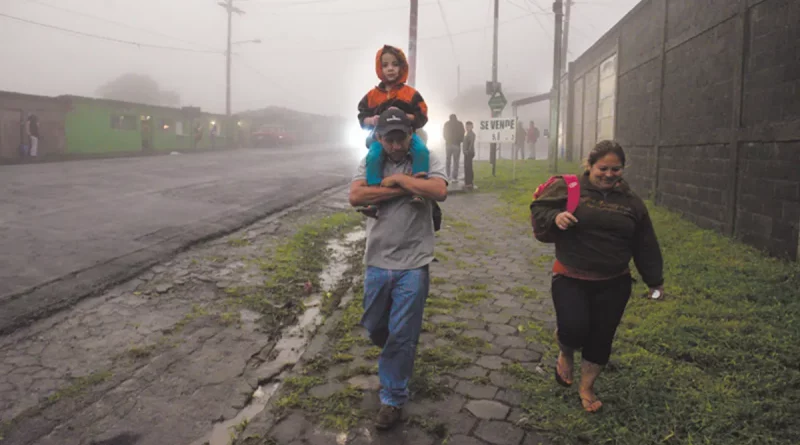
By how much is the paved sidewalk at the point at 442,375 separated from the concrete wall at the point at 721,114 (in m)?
2.71

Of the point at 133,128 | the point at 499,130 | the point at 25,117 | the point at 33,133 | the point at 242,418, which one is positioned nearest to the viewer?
the point at 242,418

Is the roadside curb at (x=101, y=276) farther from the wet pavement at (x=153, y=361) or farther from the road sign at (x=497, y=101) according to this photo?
the road sign at (x=497, y=101)

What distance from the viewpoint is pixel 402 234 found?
3.34 m

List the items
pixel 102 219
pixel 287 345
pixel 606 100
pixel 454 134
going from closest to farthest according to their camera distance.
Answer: pixel 287 345 < pixel 102 219 < pixel 454 134 < pixel 606 100

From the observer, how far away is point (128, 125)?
32031 millimetres

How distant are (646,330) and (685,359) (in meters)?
0.47

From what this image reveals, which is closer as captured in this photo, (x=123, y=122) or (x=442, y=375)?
(x=442, y=375)

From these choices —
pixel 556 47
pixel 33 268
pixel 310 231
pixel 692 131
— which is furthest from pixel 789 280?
pixel 556 47

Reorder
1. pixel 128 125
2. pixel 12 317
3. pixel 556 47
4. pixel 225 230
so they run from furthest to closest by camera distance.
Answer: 1. pixel 128 125
2. pixel 556 47
3. pixel 225 230
4. pixel 12 317

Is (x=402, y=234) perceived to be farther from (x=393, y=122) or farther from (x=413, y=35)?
(x=413, y=35)

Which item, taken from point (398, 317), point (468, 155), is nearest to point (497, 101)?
point (468, 155)

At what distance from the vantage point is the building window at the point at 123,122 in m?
30.6

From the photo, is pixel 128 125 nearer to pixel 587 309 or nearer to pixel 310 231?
pixel 310 231

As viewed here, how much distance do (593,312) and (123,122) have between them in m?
33.0
